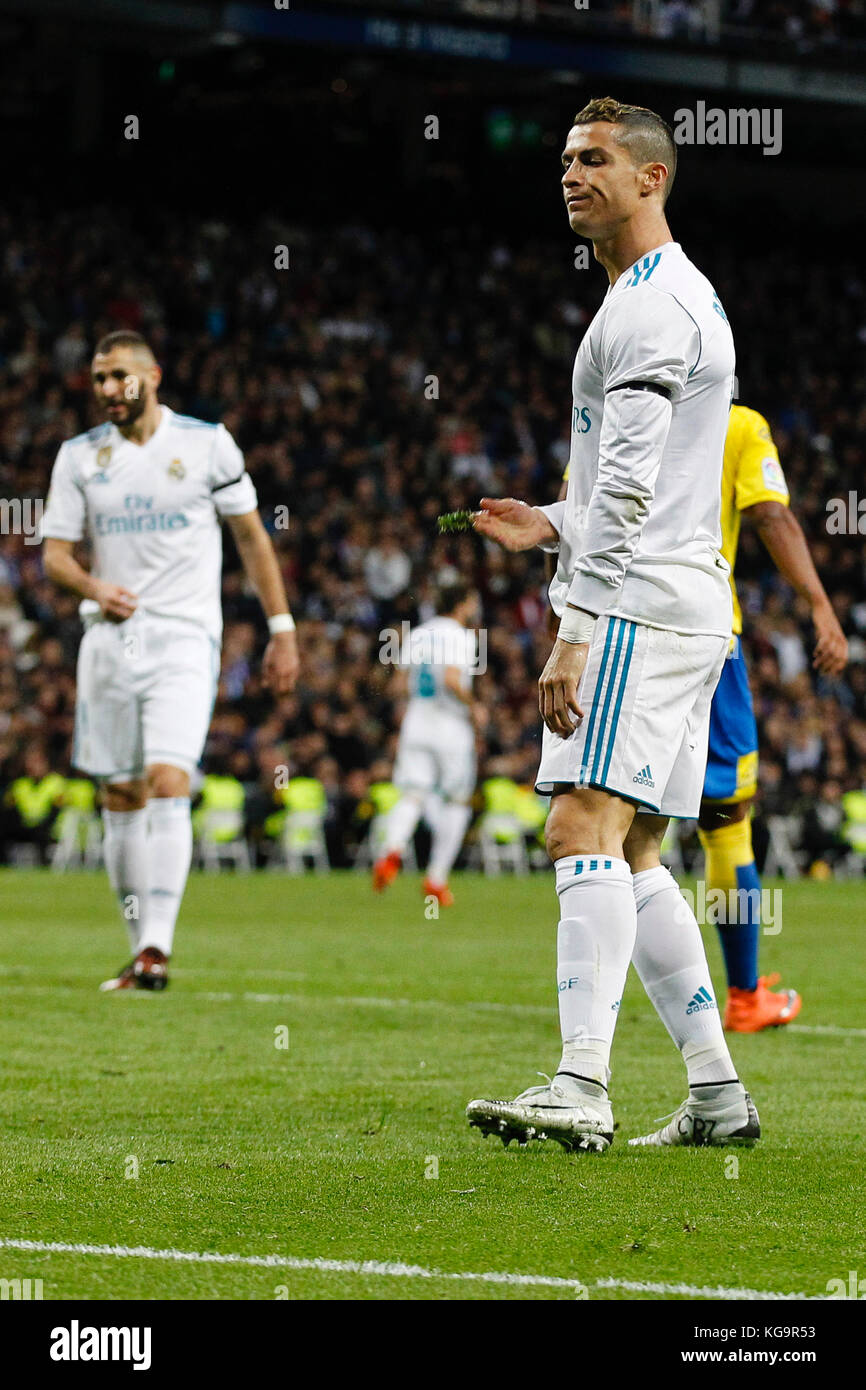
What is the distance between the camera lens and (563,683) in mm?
4719

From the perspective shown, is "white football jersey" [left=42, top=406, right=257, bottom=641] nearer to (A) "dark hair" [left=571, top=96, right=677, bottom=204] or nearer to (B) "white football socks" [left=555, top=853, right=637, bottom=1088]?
(A) "dark hair" [left=571, top=96, right=677, bottom=204]

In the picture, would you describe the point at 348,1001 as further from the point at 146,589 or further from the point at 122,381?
the point at 122,381

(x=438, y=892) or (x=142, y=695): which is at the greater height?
(x=142, y=695)

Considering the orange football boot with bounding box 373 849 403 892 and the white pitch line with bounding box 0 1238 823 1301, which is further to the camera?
the orange football boot with bounding box 373 849 403 892

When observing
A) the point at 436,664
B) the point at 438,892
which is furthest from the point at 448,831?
the point at 436,664

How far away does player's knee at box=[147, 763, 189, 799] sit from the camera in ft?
29.2

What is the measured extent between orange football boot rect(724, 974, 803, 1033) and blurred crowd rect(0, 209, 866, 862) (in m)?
14.1

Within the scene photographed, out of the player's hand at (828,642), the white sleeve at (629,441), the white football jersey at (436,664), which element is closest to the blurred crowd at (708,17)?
the white football jersey at (436,664)

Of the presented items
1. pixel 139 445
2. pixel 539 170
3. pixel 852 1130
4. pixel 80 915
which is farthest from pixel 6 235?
pixel 852 1130

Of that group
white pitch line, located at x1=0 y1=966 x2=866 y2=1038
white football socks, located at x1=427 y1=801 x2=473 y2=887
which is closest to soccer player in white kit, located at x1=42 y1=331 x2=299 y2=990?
white pitch line, located at x1=0 y1=966 x2=866 y2=1038

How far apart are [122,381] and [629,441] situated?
4.60 m

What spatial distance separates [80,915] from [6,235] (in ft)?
48.1

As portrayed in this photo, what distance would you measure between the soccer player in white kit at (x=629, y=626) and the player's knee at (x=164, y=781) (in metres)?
4.01
